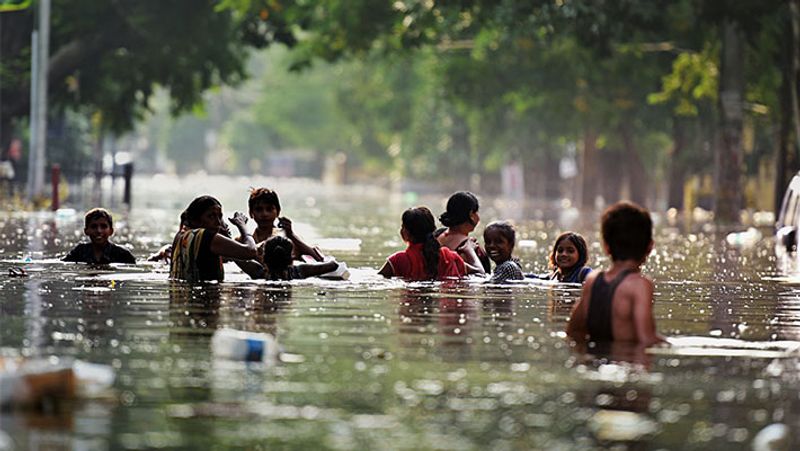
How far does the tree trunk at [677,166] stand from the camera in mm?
65938

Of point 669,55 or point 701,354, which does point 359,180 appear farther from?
point 701,354

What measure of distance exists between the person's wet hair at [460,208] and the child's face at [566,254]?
926mm

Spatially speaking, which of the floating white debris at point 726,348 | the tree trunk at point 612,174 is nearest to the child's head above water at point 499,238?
the floating white debris at point 726,348

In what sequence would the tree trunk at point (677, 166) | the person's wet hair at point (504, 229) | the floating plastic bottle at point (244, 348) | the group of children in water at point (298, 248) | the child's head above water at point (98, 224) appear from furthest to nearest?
the tree trunk at point (677, 166) < the child's head above water at point (98, 224) < the person's wet hair at point (504, 229) < the group of children in water at point (298, 248) < the floating plastic bottle at point (244, 348)

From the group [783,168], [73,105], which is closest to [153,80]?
[73,105]

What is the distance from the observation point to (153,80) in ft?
191

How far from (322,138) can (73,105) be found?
99011 millimetres

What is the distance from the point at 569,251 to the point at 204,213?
10.9 feet

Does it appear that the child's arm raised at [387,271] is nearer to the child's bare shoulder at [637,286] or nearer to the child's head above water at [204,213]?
the child's head above water at [204,213]

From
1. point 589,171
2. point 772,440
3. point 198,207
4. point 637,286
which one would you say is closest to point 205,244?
point 198,207

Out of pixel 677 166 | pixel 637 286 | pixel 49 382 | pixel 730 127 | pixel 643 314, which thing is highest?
pixel 677 166

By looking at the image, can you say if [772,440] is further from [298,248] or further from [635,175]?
[635,175]

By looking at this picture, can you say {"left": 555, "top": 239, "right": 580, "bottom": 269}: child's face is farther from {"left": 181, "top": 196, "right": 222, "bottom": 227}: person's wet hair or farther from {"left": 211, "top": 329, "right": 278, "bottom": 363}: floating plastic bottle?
{"left": 211, "top": 329, "right": 278, "bottom": 363}: floating plastic bottle

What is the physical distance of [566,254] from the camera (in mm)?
18938
